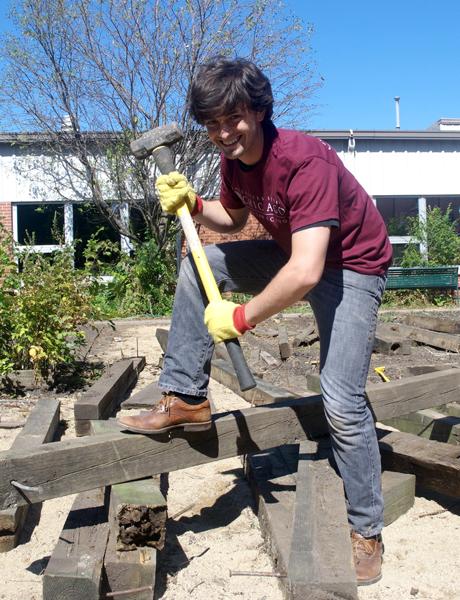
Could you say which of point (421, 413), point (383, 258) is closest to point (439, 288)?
point (421, 413)

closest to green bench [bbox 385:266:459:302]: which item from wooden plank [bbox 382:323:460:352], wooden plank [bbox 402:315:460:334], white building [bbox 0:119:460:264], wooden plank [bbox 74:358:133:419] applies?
white building [bbox 0:119:460:264]

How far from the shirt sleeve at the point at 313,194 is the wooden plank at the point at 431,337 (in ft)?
16.9

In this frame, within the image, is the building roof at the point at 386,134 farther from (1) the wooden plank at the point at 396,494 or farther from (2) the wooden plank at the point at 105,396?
(1) the wooden plank at the point at 396,494

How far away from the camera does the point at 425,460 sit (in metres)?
3.29

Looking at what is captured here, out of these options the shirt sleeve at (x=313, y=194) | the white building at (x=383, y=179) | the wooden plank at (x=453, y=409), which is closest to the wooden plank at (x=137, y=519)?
the shirt sleeve at (x=313, y=194)

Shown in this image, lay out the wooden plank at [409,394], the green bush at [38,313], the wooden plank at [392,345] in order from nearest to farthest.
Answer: the wooden plank at [409,394] → the green bush at [38,313] → the wooden plank at [392,345]

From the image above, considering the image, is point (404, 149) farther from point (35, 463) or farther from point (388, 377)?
point (35, 463)

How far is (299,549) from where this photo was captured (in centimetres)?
228

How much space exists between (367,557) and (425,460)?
74 cm

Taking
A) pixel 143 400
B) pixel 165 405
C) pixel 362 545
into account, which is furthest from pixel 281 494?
pixel 143 400

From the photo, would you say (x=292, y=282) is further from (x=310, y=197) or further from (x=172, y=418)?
(x=172, y=418)

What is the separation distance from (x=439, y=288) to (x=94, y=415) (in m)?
11.0

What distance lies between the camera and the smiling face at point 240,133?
2752 millimetres

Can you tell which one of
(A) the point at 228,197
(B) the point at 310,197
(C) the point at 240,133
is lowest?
(B) the point at 310,197
